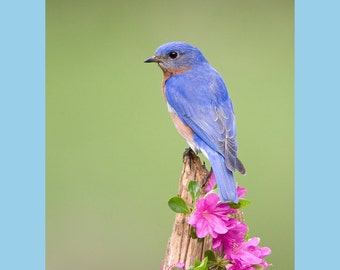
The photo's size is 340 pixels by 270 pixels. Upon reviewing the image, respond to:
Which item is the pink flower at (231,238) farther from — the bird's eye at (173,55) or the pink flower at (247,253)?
the bird's eye at (173,55)

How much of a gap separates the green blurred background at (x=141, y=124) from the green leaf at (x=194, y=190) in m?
1.48

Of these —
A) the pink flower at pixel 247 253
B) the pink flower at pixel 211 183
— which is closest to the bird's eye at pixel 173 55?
the pink flower at pixel 211 183

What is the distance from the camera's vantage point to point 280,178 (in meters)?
4.43

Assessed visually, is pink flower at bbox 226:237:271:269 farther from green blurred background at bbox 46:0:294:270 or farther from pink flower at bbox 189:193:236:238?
green blurred background at bbox 46:0:294:270

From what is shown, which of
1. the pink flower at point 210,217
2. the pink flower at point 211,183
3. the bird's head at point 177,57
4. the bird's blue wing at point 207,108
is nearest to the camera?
the pink flower at point 210,217

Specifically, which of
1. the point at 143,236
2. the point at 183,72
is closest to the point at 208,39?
the point at 143,236

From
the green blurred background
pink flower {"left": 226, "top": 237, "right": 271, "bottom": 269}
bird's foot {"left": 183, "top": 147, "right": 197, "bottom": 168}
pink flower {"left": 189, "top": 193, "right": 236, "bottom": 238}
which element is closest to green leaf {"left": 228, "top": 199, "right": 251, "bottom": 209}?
pink flower {"left": 189, "top": 193, "right": 236, "bottom": 238}

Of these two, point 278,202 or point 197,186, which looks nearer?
point 197,186

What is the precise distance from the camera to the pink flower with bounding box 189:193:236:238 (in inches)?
98.9

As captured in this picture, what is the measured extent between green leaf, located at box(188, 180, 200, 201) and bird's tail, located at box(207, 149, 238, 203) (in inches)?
2.9

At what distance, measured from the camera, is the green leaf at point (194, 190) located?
8.50ft

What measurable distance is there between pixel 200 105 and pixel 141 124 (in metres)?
1.72

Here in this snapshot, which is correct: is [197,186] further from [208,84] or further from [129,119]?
[129,119]

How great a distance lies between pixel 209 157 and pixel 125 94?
2163 millimetres
